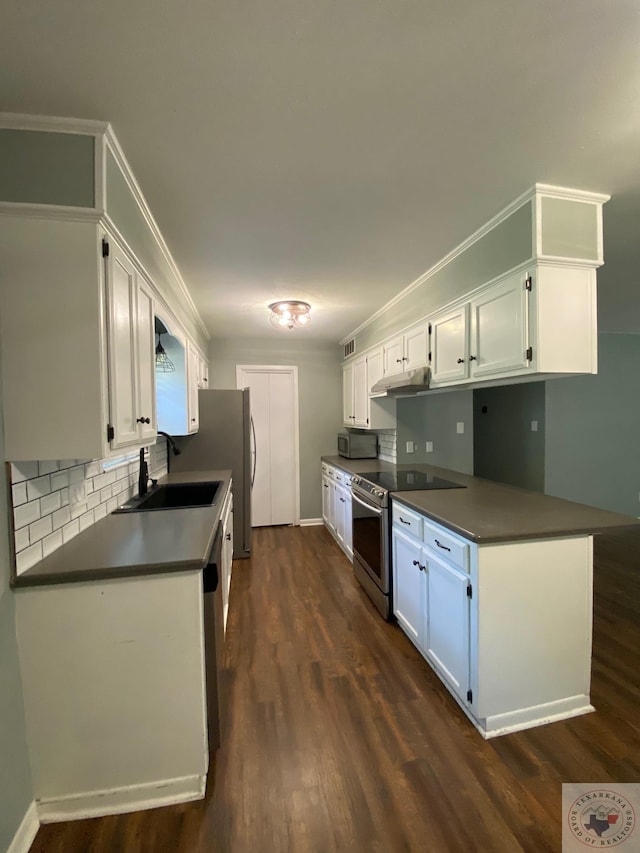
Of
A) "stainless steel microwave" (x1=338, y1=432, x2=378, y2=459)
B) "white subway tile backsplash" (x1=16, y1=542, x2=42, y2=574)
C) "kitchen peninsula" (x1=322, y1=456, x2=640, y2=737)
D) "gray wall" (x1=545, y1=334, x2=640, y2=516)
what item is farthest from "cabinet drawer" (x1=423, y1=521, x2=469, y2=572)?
"gray wall" (x1=545, y1=334, x2=640, y2=516)

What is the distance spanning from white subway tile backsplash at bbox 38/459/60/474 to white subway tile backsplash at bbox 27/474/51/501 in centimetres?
2

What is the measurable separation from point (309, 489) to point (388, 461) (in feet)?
4.47

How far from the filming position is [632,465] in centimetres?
448

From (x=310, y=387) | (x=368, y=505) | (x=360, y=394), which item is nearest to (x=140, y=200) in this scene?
(x=368, y=505)

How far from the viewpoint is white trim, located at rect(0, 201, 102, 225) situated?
1150 millimetres

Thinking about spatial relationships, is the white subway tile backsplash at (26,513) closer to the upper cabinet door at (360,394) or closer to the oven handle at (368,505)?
the oven handle at (368,505)

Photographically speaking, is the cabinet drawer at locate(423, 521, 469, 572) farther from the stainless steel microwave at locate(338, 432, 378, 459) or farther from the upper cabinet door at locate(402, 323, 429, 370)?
the stainless steel microwave at locate(338, 432, 378, 459)

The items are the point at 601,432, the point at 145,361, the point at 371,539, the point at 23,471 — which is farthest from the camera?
the point at 601,432

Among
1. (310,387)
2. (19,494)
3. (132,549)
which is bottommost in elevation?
(132,549)

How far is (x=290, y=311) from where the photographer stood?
10.3 feet

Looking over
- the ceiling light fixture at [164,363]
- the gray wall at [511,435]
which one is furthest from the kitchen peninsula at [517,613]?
the gray wall at [511,435]

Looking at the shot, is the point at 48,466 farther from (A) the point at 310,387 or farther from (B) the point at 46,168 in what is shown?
(A) the point at 310,387

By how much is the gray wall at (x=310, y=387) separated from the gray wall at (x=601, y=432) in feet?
8.68

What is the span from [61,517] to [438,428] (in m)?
3.15
